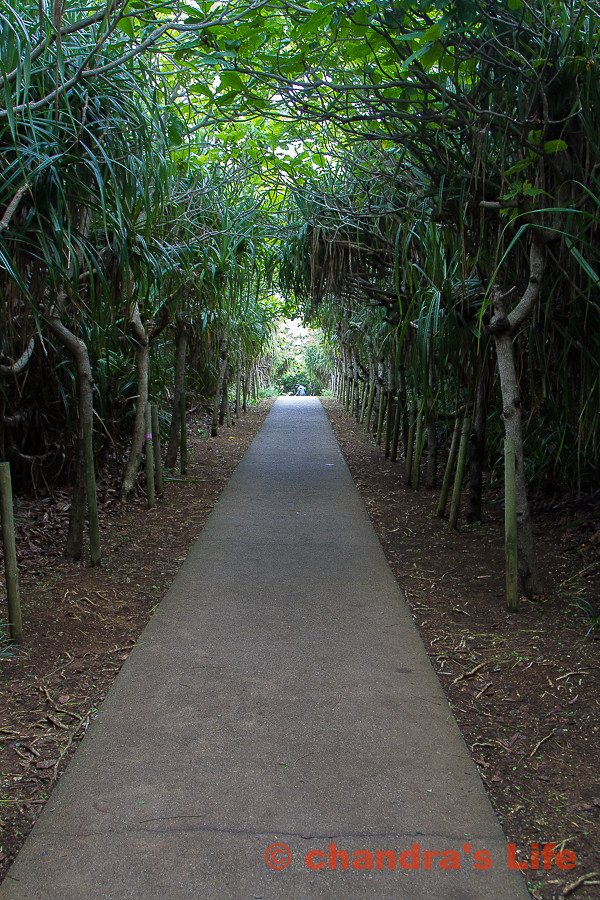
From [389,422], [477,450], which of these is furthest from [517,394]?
[389,422]

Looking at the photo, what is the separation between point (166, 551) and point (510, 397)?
272cm

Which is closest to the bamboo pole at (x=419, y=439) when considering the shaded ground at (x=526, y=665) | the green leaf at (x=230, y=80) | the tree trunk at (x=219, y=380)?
the shaded ground at (x=526, y=665)

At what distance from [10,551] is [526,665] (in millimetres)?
2474

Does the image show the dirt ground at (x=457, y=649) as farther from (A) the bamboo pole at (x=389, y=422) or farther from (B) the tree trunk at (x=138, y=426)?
(A) the bamboo pole at (x=389, y=422)

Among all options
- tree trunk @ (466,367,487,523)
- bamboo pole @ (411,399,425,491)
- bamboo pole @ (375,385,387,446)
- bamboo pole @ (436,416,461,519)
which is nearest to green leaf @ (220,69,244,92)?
tree trunk @ (466,367,487,523)

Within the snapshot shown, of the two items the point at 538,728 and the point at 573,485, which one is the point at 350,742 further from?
the point at 573,485

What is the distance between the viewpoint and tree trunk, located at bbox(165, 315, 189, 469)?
→ 831 centimetres

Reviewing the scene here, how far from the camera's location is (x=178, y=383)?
8320 millimetres

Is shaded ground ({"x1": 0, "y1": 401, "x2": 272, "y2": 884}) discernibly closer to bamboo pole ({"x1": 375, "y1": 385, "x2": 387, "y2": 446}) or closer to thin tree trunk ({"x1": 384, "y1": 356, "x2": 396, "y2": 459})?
thin tree trunk ({"x1": 384, "y1": 356, "x2": 396, "y2": 459})

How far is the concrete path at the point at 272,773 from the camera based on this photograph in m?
2.02

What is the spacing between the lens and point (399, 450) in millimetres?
10945

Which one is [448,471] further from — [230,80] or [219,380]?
[219,380]

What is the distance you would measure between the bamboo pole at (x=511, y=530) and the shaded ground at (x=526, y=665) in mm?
111

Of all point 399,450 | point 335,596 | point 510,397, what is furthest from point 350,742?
point 399,450
